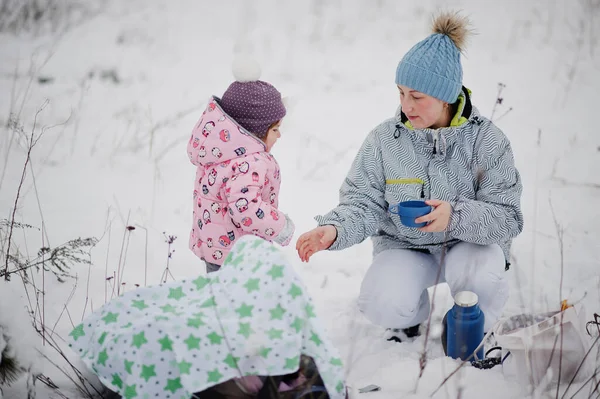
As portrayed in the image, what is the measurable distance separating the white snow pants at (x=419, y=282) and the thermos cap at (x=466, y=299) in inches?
6.4

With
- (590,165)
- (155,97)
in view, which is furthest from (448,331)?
(155,97)

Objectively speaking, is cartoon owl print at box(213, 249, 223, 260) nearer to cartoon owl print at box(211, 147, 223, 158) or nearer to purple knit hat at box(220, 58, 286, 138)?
cartoon owl print at box(211, 147, 223, 158)

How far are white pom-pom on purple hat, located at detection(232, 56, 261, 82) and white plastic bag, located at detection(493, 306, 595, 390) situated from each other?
155 centimetres

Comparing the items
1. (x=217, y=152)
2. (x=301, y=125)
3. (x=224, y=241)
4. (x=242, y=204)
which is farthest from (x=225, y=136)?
(x=301, y=125)

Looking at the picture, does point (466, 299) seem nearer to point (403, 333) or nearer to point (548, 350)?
point (548, 350)

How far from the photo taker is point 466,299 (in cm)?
230

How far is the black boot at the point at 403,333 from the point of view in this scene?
2691 mm

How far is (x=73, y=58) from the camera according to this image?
569cm

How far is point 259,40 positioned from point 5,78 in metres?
2.65

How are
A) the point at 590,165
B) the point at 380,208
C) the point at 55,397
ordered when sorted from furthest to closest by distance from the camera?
1. the point at 590,165
2. the point at 380,208
3. the point at 55,397

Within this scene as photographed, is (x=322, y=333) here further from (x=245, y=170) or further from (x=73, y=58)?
(x=73, y=58)

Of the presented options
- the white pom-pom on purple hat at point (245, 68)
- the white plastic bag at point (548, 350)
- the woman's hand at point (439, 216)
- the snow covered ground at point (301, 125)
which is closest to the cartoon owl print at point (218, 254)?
the snow covered ground at point (301, 125)

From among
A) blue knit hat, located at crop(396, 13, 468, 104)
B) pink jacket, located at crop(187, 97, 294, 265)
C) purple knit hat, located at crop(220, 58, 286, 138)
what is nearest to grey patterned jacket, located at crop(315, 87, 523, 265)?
blue knit hat, located at crop(396, 13, 468, 104)

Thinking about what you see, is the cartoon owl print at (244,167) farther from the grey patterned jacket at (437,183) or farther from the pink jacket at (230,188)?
the grey patterned jacket at (437,183)
